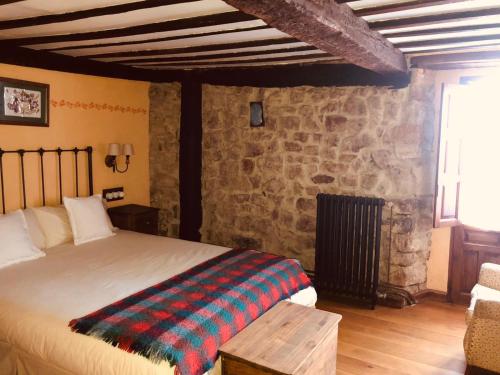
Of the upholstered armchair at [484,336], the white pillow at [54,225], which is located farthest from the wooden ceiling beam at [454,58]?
the white pillow at [54,225]

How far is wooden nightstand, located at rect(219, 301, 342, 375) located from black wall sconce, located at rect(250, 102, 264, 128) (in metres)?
2.28

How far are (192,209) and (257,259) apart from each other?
1.84 m

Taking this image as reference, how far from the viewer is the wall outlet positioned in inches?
182

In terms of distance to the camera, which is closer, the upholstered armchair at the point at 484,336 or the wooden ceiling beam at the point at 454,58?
the upholstered armchair at the point at 484,336

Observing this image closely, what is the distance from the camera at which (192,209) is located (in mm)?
5008

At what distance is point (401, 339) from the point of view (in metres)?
3.40

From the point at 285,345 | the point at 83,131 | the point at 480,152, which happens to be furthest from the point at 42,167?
the point at 480,152

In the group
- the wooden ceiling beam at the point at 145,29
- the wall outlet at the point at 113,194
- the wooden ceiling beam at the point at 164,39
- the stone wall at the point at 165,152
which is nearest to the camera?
the wooden ceiling beam at the point at 145,29

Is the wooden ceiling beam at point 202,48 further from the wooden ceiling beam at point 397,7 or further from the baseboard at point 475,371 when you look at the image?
the baseboard at point 475,371

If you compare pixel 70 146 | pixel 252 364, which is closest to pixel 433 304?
pixel 252 364

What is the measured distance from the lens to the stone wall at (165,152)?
199 inches

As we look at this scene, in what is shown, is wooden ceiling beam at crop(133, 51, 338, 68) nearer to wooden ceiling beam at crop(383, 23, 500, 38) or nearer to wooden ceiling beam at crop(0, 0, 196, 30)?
wooden ceiling beam at crop(383, 23, 500, 38)

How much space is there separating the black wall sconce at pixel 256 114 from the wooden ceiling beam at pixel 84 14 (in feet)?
7.24

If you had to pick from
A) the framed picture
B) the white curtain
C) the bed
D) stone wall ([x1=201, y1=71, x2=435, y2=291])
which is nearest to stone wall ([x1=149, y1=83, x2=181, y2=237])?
stone wall ([x1=201, y1=71, x2=435, y2=291])
